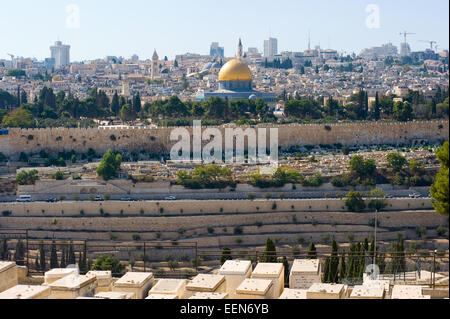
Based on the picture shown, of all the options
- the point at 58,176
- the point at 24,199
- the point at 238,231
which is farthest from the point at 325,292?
the point at 58,176

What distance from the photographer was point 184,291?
6105mm

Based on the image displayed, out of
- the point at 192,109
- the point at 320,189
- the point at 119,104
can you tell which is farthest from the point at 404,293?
the point at 119,104

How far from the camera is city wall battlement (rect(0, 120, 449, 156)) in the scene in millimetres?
23641

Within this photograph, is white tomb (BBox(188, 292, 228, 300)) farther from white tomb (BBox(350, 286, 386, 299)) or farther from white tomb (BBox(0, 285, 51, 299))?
white tomb (BBox(0, 285, 51, 299))

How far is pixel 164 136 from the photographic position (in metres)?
24.1

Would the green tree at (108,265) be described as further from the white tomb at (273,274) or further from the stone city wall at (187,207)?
the white tomb at (273,274)

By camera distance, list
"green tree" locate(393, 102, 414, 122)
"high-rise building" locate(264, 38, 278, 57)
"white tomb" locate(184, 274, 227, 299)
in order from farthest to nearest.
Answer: "high-rise building" locate(264, 38, 278, 57)
"green tree" locate(393, 102, 414, 122)
"white tomb" locate(184, 274, 227, 299)

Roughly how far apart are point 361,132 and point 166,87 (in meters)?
28.9

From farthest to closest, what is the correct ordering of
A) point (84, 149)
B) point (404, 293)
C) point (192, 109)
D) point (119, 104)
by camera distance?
point (119, 104) → point (192, 109) → point (84, 149) → point (404, 293)

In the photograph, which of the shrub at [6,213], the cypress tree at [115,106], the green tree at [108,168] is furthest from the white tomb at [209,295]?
the cypress tree at [115,106]

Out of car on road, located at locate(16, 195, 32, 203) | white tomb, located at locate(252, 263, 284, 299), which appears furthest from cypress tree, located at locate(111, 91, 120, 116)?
white tomb, located at locate(252, 263, 284, 299)

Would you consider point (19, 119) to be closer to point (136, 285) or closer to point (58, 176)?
point (58, 176)

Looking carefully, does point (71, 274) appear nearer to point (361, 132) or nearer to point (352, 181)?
point (352, 181)
